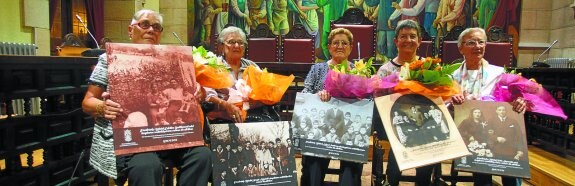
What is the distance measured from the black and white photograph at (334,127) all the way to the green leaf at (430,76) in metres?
0.33

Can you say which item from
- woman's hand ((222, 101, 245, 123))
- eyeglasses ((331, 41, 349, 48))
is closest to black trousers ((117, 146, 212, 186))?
woman's hand ((222, 101, 245, 123))

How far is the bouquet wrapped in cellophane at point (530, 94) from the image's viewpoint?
6.65 ft

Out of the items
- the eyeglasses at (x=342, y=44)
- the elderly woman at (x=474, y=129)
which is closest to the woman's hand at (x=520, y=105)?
the elderly woman at (x=474, y=129)

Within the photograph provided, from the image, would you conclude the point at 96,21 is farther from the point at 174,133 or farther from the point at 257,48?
the point at 174,133

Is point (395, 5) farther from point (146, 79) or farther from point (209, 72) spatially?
point (146, 79)

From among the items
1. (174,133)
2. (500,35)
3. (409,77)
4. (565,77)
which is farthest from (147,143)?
(500,35)

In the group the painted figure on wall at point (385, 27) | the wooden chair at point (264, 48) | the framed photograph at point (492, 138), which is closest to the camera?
the framed photograph at point (492, 138)

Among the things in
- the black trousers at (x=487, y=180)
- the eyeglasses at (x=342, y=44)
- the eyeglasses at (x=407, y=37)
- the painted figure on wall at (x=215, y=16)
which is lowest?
the black trousers at (x=487, y=180)

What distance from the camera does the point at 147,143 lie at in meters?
1.69

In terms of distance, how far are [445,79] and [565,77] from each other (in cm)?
244

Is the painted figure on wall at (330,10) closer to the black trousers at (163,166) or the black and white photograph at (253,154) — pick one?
the black and white photograph at (253,154)

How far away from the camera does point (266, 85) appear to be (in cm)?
207

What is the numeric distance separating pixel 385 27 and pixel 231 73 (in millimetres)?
6952

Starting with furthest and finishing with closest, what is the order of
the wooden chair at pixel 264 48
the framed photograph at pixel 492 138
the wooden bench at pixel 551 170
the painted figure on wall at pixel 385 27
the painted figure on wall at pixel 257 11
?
the painted figure on wall at pixel 257 11, the painted figure on wall at pixel 385 27, the wooden chair at pixel 264 48, the wooden bench at pixel 551 170, the framed photograph at pixel 492 138
